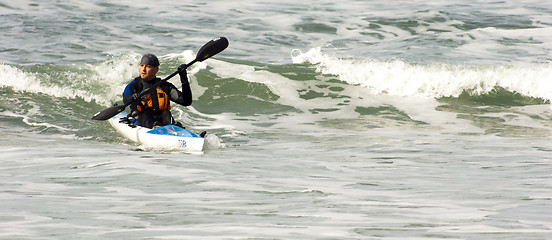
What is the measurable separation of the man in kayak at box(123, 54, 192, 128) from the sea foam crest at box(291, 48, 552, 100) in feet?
18.2

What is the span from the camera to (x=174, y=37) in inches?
651

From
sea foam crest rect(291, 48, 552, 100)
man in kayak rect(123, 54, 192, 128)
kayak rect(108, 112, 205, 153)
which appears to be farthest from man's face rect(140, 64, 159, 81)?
sea foam crest rect(291, 48, 552, 100)

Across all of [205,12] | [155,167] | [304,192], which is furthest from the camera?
[205,12]

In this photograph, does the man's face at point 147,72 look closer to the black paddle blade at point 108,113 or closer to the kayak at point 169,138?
the black paddle blade at point 108,113

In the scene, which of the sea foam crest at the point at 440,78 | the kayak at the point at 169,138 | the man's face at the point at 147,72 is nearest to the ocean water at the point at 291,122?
the sea foam crest at the point at 440,78

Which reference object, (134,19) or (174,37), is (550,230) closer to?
(174,37)

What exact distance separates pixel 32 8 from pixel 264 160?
43.3 feet

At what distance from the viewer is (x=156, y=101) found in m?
7.93

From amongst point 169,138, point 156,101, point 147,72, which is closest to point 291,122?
point 156,101

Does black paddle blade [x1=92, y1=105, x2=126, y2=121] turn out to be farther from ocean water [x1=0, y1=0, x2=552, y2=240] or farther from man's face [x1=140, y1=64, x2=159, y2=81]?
man's face [x1=140, y1=64, x2=159, y2=81]

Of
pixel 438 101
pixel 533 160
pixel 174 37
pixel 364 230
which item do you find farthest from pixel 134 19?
pixel 364 230

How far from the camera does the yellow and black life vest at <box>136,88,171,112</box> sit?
788 centimetres

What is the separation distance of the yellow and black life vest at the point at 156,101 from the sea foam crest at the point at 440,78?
5.65 metres

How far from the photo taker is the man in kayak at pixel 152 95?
25.8ft
